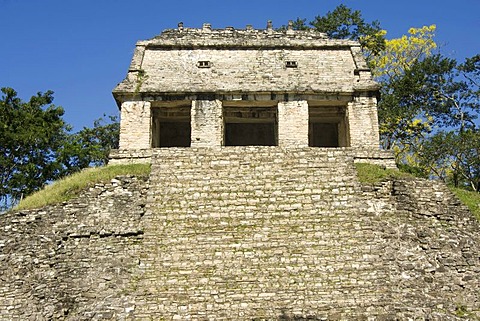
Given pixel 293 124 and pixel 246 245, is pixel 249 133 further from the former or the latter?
pixel 246 245

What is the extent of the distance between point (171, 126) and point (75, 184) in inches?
264

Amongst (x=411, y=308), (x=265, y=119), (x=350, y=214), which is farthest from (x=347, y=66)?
(x=411, y=308)

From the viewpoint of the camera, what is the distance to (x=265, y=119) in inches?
701

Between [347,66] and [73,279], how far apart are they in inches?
441

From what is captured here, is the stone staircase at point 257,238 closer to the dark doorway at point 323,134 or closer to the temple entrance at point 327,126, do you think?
the temple entrance at point 327,126

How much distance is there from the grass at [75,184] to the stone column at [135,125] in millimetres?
1488

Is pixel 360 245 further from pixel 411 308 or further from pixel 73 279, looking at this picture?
pixel 73 279

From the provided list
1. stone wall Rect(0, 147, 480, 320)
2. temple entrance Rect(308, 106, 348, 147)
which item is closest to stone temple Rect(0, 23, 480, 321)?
stone wall Rect(0, 147, 480, 320)

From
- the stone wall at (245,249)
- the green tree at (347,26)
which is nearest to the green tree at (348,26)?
the green tree at (347,26)

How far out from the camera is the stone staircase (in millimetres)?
9977

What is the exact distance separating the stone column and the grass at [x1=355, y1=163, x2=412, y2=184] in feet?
20.7

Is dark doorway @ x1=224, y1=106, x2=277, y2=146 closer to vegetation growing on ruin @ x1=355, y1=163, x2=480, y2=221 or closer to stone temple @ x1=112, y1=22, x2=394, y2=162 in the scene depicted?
stone temple @ x1=112, y1=22, x2=394, y2=162

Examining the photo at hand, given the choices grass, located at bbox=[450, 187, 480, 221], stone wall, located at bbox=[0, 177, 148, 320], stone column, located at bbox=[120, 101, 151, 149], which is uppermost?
stone column, located at bbox=[120, 101, 151, 149]

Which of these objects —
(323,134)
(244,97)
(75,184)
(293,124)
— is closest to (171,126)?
(244,97)
